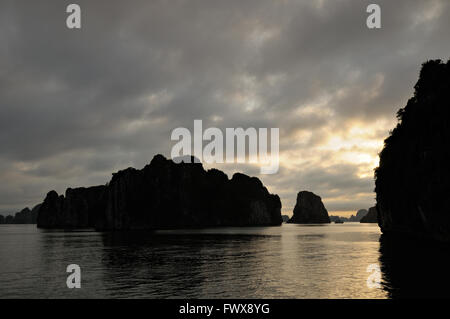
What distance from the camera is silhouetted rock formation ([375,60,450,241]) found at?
55.5 meters

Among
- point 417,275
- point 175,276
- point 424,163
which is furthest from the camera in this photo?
point 424,163

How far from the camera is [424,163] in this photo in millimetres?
61031

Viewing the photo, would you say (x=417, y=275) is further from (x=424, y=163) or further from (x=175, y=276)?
(x=424, y=163)

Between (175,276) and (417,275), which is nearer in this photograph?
(417,275)

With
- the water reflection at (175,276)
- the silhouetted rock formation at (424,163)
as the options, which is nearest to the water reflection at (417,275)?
the silhouetted rock formation at (424,163)

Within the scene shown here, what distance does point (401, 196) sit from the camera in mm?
87000

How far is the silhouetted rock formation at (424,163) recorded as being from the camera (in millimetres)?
55500

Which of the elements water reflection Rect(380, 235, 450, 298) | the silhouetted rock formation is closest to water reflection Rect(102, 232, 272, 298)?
water reflection Rect(380, 235, 450, 298)

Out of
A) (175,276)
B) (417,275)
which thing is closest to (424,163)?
(417,275)

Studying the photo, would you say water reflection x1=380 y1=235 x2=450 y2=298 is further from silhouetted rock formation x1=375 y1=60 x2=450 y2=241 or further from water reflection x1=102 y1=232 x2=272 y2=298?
water reflection x1=102 y1=232 x2=272 y2=298

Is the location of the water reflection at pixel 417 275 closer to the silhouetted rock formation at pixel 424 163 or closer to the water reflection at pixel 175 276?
the silhouetted rock formation at pixel 424 163
